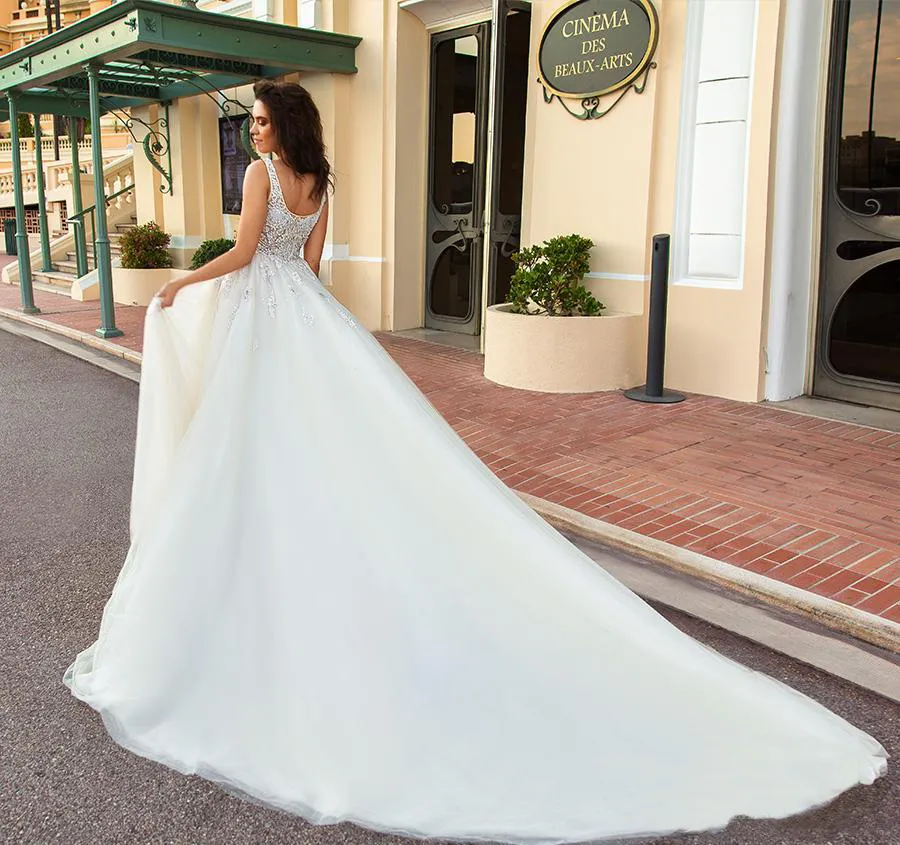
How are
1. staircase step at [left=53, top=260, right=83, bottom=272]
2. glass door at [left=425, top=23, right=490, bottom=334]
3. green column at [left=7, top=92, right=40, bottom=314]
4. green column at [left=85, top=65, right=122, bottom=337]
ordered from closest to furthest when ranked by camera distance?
green column at [left=85, top=65, right=122, bottom=337] → glass door at [left=425, top=23, right=490, bottom=334] → green column at [left=7, top=92, right=40, bottom=314] → staircase step at [left=53, top=260, right=83, bottom=272]

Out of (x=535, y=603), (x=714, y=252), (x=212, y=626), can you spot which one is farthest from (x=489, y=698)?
(x=714, y=252)

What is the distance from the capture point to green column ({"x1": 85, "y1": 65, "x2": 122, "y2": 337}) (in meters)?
9.83

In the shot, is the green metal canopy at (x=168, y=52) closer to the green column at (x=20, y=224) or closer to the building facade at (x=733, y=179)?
the green column at (x=20, y=224)

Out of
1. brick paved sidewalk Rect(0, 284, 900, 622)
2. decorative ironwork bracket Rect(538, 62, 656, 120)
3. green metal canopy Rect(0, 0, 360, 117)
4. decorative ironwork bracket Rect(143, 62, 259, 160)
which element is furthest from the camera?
decorative ironwork bracket Rect(143, 62, 259, 160)

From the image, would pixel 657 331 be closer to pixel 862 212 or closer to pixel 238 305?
pixel 862 212

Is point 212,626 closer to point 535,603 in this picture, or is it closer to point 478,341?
point 535,603

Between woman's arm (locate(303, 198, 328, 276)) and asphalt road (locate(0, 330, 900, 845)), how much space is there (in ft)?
5.43

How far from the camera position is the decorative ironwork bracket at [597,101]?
7.26m

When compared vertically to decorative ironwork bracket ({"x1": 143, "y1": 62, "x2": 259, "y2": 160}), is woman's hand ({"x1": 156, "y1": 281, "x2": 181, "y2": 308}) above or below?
below

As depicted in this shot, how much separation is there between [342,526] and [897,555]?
2698mm

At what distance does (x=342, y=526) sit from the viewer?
2.91 m

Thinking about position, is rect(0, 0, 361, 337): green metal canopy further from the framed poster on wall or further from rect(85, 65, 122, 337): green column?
the framed poster on wall

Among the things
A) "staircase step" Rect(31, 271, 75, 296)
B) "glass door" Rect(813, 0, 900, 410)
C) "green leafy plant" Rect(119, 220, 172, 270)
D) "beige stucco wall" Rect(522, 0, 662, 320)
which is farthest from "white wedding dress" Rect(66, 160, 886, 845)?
"staircase step" Rect(31, 271, 75, 296)

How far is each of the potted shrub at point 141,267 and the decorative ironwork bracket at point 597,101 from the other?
24.1 ft
